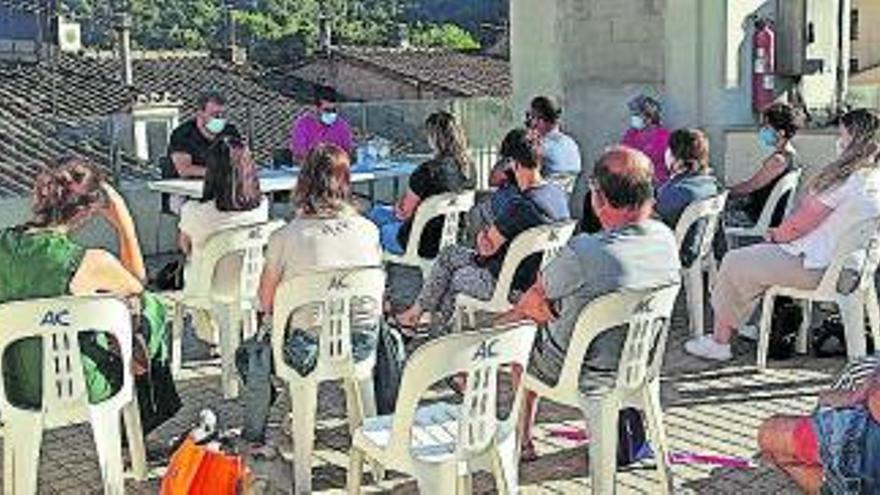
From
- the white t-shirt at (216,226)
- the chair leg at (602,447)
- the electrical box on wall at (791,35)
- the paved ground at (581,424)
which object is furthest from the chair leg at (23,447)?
the electrical box on wall at (791,35)

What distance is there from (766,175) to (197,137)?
3.93 metres

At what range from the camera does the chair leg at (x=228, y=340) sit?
5812 mm

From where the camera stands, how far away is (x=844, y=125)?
6.06m

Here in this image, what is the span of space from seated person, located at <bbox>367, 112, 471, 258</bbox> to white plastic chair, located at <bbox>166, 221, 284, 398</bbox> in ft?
4.10

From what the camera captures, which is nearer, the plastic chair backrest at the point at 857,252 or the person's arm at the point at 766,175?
the plastic chair backrest at the point at 857,252

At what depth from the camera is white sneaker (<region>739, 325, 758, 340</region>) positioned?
6.74 m

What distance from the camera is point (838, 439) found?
3.60 meters

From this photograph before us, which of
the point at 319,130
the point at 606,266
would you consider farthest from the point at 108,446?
the point at 319,130

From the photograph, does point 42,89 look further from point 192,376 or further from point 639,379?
point 639,379

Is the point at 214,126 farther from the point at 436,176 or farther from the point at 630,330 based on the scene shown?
the point at 630,330

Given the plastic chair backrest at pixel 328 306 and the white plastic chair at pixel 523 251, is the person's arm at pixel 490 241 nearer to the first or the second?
the white plastic chair at pixel 523 251

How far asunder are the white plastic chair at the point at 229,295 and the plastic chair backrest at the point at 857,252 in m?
2.69

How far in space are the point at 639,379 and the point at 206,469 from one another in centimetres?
157

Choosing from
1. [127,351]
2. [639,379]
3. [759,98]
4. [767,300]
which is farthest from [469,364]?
[759,98]
